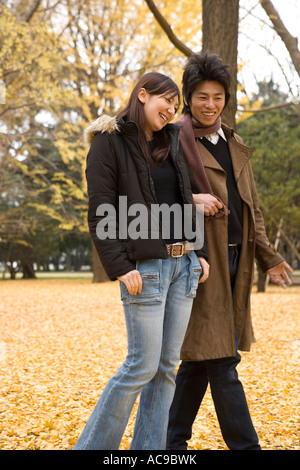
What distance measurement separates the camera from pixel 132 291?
200 cm

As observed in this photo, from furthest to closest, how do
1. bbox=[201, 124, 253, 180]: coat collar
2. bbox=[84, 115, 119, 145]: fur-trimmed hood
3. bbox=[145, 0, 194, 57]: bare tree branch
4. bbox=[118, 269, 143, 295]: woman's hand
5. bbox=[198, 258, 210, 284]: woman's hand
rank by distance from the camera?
bbox=[145, 0, 194, 57]: bare tree branch → bbox=[201, 124, 253, 180]: coat collar → bbox=[198, 258, 210, 284]: woman's hand → bbox=[84, 115, 119, 145]: fur-trimmed hood → bbox=[118, 269, 143, 295]: woman's hand

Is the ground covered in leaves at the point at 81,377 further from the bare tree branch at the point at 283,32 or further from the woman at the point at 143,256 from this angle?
the bare tree branch at the point at 283,32

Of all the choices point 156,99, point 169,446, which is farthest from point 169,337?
point 156,99

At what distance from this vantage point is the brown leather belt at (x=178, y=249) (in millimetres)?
2152

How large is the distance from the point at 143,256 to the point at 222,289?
650mm

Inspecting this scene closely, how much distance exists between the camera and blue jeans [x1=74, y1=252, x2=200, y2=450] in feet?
6.70

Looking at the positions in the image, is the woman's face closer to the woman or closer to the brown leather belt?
the woman

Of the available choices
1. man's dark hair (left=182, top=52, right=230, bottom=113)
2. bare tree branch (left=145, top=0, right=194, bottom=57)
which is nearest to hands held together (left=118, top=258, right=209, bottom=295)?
man's dark hair (left=182, top=52, right=230, bottom=113)

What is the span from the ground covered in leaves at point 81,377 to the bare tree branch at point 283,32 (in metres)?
3.82

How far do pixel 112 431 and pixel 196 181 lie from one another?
1.21 meters

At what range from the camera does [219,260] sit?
2516mm

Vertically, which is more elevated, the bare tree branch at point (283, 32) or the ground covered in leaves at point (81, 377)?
the bare tree branch at point (283, 32)

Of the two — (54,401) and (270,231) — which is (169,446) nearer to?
(54,401)

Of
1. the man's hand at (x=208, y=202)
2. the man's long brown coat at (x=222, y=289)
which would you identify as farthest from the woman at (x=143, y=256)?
Answer: the man's long brown coat at (x=222, y=289)
